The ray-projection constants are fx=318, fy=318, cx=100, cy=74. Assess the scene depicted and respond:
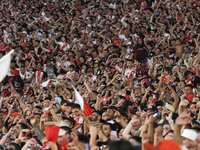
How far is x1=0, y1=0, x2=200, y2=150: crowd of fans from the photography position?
521cm

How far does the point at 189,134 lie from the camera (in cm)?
352

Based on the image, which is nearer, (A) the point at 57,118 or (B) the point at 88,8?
(A) the point at 57,118

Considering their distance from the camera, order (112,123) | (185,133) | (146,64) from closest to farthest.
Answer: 1. (185,133)
2. (112,123)
3. (146,64)

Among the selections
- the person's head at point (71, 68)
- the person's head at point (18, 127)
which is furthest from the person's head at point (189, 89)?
the person's head at point (71, 68)

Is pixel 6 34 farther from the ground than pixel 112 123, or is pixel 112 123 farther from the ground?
pixel 6 34

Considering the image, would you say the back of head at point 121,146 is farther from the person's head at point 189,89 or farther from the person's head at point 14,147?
the person's head at point 189,89

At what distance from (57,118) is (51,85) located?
4166 millimetres

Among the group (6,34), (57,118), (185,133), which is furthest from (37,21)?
(185,133)

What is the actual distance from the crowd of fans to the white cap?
0.01 metres

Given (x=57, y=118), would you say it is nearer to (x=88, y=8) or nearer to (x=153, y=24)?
(x=153, y=24)

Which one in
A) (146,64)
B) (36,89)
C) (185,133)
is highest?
(146,64)

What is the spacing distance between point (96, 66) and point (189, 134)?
22.7ft

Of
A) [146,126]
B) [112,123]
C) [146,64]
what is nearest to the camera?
[146,126]

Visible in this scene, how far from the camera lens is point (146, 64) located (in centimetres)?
970
